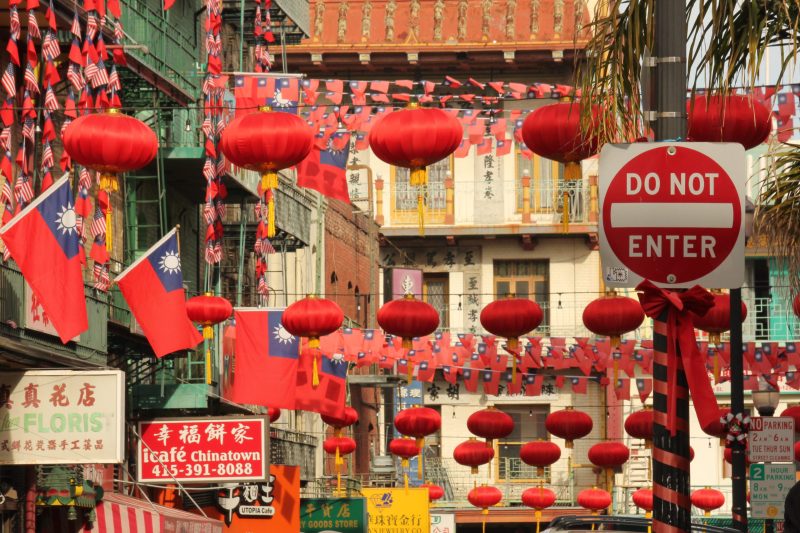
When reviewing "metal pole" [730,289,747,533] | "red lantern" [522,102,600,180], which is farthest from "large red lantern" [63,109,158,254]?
"metal pole" [730,289,747,533]

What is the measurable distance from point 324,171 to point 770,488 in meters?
7.79

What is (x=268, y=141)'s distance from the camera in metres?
20.9

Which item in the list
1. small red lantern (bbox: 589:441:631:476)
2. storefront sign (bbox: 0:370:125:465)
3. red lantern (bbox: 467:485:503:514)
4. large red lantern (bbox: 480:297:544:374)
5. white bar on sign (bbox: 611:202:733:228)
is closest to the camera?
white bar on sign (bbox: 611:202:733:228)

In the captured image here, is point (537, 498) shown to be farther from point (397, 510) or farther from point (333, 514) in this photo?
point (333, 514)

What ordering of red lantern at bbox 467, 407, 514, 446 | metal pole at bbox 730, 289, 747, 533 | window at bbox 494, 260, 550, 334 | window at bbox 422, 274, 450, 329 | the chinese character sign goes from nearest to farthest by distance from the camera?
1. metal pole at bbox 730, 289, 747, 533
2. the chinese character sign
3. red lantern at bbox 467, 407, 514, 446
4. window at bbox 494, 260, 550, 334
5. window at bbox 422, 274, 450, 329

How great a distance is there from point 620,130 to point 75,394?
10.9 m

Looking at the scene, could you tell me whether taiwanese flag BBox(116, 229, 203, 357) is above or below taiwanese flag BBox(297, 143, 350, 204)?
below

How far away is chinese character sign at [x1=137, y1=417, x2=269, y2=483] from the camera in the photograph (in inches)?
1110

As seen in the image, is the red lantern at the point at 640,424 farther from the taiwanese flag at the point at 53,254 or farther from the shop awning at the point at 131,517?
the taiwanese flag at the point at 53,254

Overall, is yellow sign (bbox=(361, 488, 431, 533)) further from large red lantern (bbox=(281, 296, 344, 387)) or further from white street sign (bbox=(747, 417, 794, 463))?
white street sign (bbox=(747, 417, 794, 463))

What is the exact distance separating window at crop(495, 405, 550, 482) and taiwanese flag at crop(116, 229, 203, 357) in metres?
33.7

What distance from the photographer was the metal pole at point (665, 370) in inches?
423

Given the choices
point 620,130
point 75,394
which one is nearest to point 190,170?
point 75,394

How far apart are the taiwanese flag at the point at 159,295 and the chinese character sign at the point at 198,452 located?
7.60 ft
